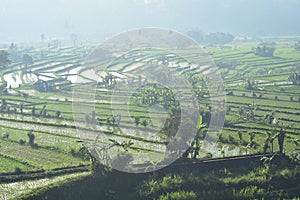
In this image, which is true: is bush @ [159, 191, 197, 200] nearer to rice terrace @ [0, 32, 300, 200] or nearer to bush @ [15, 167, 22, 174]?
rice terrace @ [0, 32, 300, 200]

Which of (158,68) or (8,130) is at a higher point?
(158,68)

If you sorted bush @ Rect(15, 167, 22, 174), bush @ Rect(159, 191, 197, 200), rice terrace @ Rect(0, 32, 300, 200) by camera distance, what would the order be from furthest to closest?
bush @ Rect(15, 167, 22, 174) < rice terrace @ Rect(0, 32, 300, 200) < bush @ Rect(159, 191, 197, 200)

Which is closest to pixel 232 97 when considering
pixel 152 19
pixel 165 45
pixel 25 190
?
pixel 165 45

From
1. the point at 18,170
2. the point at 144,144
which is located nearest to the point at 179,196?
the point at 144,144

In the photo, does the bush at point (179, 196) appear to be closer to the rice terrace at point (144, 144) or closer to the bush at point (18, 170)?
the rice terrace at point (144, 144)

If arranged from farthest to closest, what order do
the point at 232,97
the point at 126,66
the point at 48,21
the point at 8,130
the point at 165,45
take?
the point at 48,21
the point at 126,66
the point at 232,97
the point at 8,130
the point at 165,45

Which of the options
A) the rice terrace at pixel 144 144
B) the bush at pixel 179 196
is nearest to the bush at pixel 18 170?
the rice terrace at pixel 144 144

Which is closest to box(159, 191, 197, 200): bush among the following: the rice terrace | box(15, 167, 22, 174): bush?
the rice terrace

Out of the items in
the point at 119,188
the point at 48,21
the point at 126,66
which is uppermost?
the point at 48,21

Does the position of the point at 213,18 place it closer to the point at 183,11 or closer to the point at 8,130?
the point at 183,11
